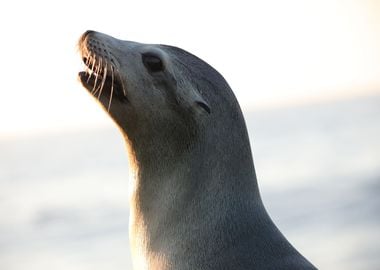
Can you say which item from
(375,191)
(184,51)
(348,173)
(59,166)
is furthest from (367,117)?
(184,51)

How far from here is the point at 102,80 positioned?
6.72 metres

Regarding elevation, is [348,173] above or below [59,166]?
above

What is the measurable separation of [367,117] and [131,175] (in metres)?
53.1

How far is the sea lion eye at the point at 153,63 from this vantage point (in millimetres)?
6762

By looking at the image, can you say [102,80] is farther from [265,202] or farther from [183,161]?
[265,202]

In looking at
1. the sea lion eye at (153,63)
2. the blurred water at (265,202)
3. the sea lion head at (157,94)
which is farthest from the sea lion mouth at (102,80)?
the blurred water at (265,202)

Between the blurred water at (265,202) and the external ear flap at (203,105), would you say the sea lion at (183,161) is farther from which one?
the blurred water at (265,202)

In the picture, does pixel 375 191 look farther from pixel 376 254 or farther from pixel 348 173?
pixel 376 254

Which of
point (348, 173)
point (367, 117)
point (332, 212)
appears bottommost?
point (367, 117)

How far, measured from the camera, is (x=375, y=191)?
23.7 meters

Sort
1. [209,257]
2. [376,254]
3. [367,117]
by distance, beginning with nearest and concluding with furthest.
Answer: [209,257] → [376,254] → [367,117]

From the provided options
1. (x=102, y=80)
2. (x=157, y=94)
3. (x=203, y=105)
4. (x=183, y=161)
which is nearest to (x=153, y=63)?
(x=157, y=94)

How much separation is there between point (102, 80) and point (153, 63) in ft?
0.99

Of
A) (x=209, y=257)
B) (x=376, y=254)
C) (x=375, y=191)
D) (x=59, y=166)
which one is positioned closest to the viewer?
(x=209, y=257)
